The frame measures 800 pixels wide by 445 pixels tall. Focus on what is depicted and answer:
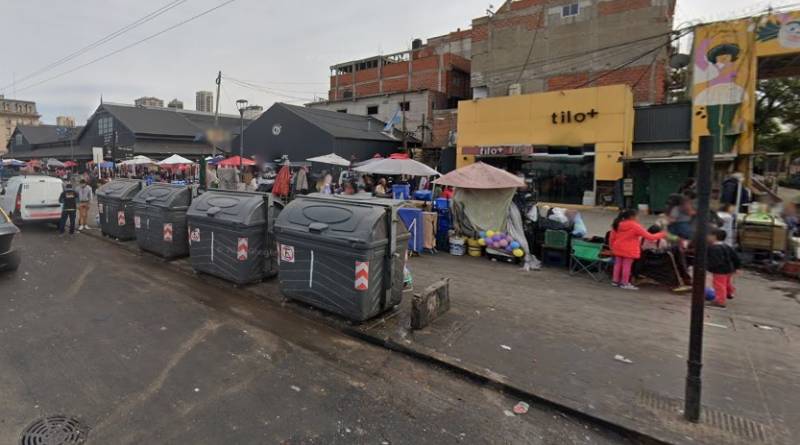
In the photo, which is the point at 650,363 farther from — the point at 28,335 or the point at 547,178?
the point at 547,178

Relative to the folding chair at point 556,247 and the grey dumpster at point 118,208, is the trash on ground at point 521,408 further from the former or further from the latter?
the grey dumpster at point 118,208

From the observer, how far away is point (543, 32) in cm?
2975

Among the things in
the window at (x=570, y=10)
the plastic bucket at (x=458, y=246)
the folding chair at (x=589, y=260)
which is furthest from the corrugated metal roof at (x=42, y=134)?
the folding chair at (x=589, y=260)

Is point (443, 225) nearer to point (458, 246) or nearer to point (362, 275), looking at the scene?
point (458, 246)

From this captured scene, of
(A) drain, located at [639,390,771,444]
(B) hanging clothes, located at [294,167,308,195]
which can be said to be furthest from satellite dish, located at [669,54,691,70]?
(A) drain, located at [639,390,771,444]

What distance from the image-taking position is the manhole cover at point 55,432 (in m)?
3.09

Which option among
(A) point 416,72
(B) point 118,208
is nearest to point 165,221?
(B) point 118,208

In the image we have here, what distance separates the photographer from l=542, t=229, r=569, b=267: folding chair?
8.75 m

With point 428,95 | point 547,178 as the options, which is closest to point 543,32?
point 428,95

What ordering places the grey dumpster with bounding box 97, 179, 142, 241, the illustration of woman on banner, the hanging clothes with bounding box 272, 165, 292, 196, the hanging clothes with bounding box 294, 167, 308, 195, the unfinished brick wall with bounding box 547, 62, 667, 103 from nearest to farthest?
the grey dumpster with bounding box 97, 179, 142, 241
the hanging clothes with bounding box 272, 165, 292, 196
the hanging clothes with bounding box 294, 167, 308, 195
the illustration of woman on banner
the unfinished brick wall with bounding box 547, 62, 667, 103

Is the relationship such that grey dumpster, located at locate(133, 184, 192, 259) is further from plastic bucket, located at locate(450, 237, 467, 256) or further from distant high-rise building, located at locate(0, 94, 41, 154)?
distant high-rise building, located at locate(0, 94, 41, 154)

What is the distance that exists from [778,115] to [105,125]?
192ft

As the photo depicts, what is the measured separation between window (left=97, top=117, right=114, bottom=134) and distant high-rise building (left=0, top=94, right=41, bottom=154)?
76.5 meters

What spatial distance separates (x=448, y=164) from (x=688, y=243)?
18.4 metres
